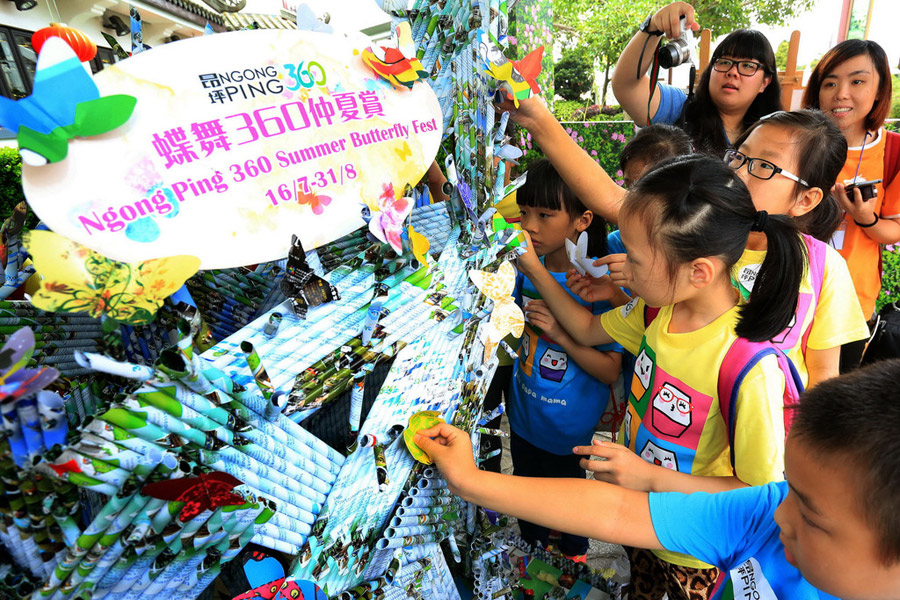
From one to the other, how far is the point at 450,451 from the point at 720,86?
5.86 feet

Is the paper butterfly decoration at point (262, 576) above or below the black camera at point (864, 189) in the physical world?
above

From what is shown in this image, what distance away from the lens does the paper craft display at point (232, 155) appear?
58cm

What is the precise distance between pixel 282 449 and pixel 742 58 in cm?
205

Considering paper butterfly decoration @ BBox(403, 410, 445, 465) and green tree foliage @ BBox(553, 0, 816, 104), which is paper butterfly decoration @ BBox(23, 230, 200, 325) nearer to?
paper butterfly decoration @ BBox(403, 410, 445, 465)

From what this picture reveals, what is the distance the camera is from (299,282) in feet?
2.22

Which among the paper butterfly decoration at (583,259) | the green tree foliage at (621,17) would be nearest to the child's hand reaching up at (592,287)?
the paper butterfly decoration at (583,259)

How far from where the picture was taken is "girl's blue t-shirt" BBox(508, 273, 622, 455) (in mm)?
1515

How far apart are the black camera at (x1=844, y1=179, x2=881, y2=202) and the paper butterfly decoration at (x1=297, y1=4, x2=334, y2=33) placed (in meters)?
2.03

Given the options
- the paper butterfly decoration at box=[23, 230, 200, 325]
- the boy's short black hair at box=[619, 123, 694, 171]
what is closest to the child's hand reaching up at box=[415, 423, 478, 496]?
the paper butterfly decoration at box=[23, 230, 200, 325]

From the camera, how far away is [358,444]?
0.78 meters

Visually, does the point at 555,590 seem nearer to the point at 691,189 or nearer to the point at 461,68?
the point at 691,189

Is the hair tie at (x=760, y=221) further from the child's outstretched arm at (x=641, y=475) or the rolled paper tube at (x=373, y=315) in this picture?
the rolled paper tube at (x=373, y=315)

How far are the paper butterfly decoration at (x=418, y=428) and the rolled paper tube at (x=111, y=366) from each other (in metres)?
0.41

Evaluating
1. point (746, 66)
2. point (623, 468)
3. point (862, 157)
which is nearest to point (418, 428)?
point (623, 468)
